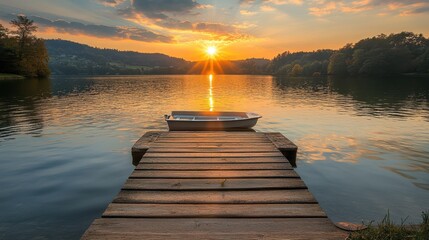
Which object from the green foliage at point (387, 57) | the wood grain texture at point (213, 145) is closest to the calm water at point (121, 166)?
the wood grain texture at point (213, 145)

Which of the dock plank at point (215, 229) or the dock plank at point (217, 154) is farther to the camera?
the dock plank at point (217, 154)

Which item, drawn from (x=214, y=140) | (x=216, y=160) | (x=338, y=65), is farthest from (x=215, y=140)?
(x=338, y=65)

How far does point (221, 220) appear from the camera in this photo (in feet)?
16.3

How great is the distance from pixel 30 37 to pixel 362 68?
145 meters

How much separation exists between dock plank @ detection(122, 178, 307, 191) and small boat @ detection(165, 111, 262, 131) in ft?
33.9

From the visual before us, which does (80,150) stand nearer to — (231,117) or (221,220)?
(231,117)

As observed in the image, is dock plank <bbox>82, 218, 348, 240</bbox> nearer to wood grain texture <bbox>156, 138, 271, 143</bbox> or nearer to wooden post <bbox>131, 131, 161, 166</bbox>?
wooden post <bbox>131, 131, 161, 166</bbox>

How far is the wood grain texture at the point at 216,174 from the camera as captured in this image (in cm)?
724

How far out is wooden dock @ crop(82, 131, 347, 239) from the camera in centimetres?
457

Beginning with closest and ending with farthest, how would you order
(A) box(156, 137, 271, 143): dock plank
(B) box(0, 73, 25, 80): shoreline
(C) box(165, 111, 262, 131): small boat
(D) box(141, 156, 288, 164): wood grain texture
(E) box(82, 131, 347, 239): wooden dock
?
(E) box(82, 131, 347, 239): wooden dock → (D) box(141, 156, 288, 164): wood grain texture → (A) box(156, 137, 271, 143): dock plank → (C) box(165, 111, 262, 131): small boat → (B) box(0, 73, 25, 80): shoreline

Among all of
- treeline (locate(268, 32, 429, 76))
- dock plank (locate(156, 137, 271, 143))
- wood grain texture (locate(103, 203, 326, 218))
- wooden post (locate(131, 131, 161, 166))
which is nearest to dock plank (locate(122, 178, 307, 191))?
wood grain texture (locate(103, 203, 326, 218))

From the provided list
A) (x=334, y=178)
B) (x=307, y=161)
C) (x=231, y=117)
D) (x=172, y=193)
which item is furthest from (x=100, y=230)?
(x=231, y=117)

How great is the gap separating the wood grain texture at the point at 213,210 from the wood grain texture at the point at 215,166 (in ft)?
7.96

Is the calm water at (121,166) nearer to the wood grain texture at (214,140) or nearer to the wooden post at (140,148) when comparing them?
the wooden post at (140,148)
